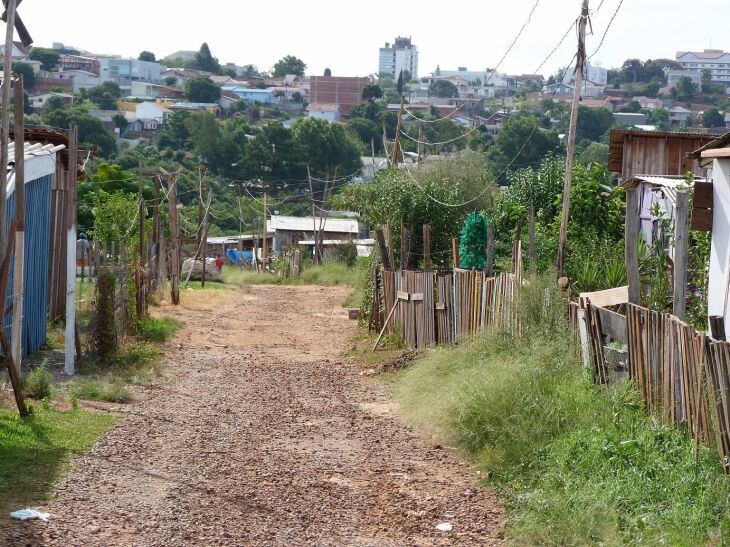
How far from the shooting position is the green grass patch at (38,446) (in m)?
7.84

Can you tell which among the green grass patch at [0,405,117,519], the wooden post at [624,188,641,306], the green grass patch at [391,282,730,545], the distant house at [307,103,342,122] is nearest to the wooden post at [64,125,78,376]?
the green grass patch at [0,405,117,519]

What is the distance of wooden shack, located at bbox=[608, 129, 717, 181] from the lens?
20.6m

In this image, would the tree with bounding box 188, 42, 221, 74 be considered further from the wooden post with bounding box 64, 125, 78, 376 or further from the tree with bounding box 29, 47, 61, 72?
the wooden post with bounding box 64, 125, 78, 376

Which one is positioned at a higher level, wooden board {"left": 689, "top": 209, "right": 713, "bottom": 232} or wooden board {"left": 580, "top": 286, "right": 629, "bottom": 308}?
wooden board {"left": 689, "top": 209, "right": 713, "bottom": 232}

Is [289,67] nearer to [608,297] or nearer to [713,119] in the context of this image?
[713,119]

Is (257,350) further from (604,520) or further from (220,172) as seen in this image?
(220,172)

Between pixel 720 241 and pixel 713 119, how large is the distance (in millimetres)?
53332

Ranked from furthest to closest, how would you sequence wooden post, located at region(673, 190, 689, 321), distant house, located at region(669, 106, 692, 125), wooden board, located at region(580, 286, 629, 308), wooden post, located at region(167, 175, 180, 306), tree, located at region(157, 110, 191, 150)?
tree, located at region(157, 110, 191, 150) < distant house, located at region(669, 106, 692, 125) < wooden post, located at region(167, 175, 180, 306) < wooden board, located at region(580, 286, 629, 308) < wooden post, located at region(673, 190, 689, 321)

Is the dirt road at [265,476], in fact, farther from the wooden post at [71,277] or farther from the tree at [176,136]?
the tree at [176,136]

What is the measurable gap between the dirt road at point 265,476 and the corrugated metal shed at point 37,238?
2489mm

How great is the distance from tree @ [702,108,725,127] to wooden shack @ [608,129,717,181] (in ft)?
132

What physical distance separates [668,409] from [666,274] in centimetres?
436

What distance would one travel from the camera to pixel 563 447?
8500 millimetres

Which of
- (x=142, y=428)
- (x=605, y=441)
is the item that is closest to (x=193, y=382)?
(x=142, y=428)
